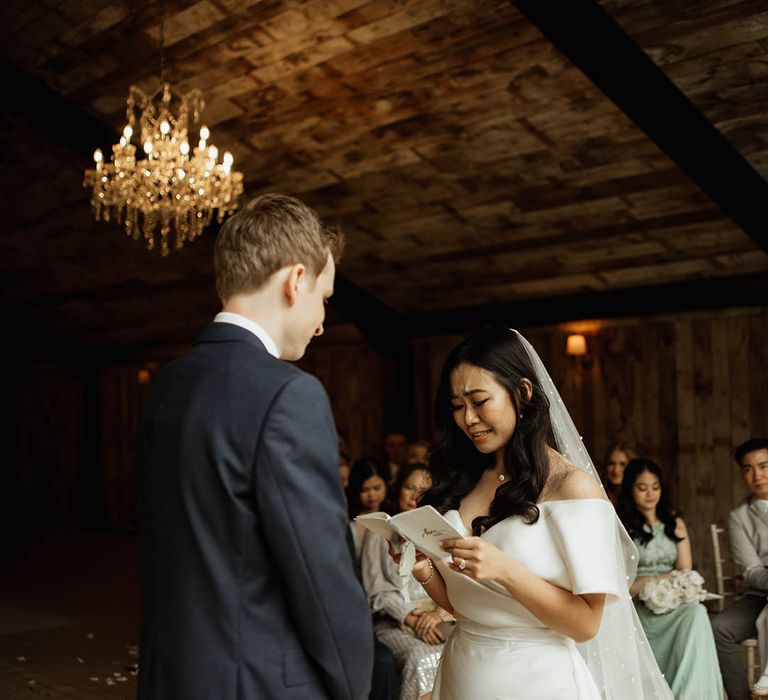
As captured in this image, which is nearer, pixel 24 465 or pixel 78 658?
pixel 78 658

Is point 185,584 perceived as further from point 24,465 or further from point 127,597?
point 24,465

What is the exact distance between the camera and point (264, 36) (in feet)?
20.4

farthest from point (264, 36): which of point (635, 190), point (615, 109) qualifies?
point (635, 190)

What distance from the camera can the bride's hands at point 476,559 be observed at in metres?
1.99

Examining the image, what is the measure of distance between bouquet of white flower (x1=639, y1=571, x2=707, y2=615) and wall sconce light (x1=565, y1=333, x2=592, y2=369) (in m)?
3.82

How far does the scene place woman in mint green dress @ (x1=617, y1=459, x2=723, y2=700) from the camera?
4551 mm

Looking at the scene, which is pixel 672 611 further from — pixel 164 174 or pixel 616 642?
pixel 164 174

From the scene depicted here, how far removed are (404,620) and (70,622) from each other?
161 inches

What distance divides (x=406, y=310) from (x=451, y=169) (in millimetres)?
2870

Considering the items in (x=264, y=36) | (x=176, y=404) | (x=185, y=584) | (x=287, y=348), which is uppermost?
(x=264, y=36)

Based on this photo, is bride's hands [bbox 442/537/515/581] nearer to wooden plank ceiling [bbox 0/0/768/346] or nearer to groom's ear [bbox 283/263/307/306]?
groom's ear [bbox 283/263/307/306]

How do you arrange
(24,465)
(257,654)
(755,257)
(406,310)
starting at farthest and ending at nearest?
(24,465) → (406,310) → (755,257) → (257,654)

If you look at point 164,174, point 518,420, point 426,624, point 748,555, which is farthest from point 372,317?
point 518,420

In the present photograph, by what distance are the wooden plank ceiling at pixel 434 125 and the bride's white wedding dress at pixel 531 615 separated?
12.2 feet
